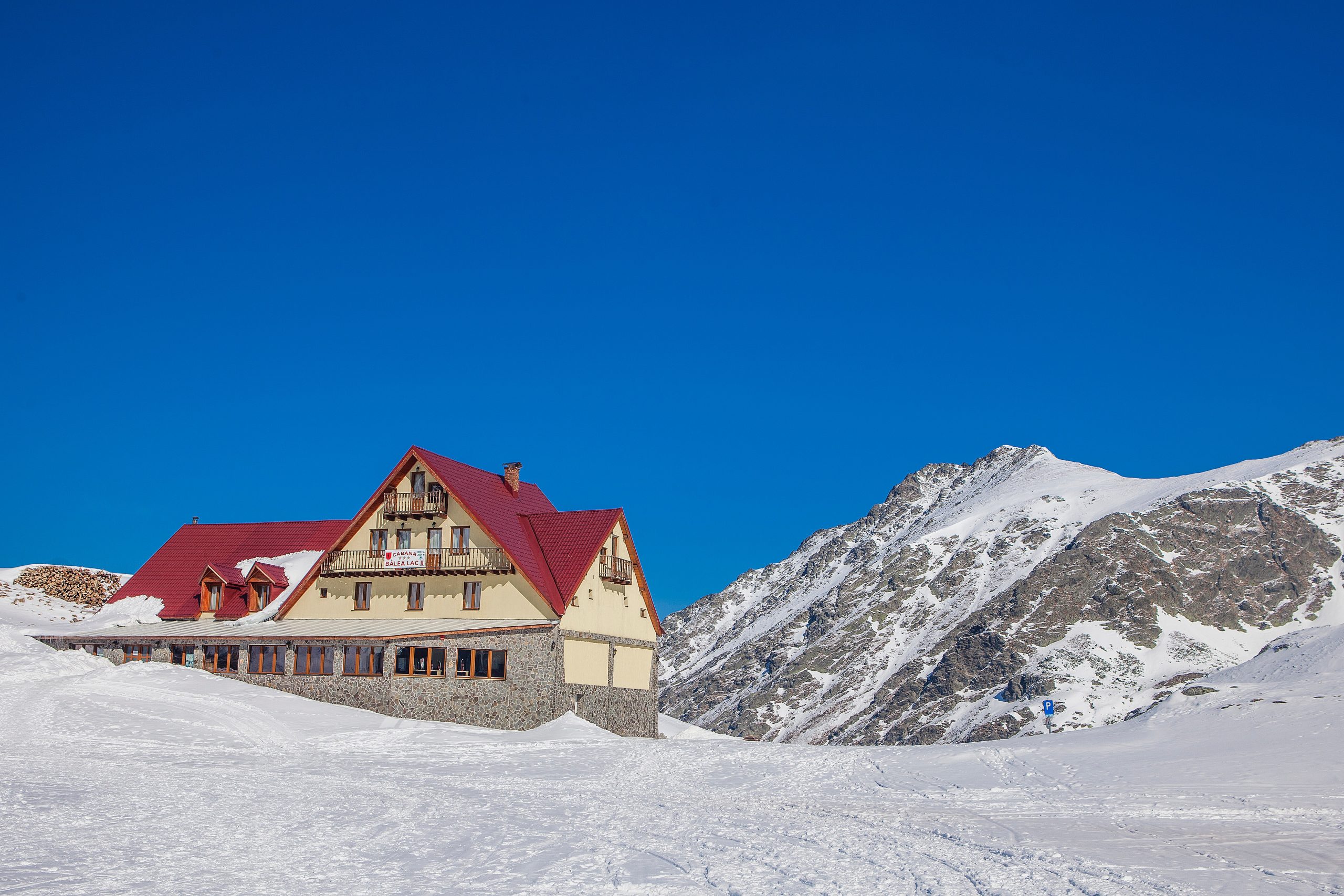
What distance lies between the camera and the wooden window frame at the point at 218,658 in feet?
151

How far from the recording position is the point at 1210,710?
33.7 m

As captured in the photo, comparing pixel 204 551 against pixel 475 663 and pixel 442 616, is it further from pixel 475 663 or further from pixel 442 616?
pixel 475 663

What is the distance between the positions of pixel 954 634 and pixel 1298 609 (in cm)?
5274

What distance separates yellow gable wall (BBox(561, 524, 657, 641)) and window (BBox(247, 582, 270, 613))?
15.0 meters

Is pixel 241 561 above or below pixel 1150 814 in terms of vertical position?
above

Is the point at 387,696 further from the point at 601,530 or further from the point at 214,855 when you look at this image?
the point at 214,855

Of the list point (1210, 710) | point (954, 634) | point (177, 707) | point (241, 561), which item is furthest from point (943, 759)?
point (954, 634)

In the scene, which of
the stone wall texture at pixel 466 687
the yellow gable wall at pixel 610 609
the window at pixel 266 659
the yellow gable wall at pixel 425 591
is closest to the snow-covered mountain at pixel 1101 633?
the yellow gable wall at pixel 610 609

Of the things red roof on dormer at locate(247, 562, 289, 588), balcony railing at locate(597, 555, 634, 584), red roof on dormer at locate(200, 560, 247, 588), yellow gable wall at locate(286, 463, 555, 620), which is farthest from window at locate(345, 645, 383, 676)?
red roof on dormer at locate(200, 560, 247, 588)

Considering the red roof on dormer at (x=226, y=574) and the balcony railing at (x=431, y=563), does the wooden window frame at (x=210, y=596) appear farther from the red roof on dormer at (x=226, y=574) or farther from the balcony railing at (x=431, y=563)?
the balcony railing at (x=431, y=563)

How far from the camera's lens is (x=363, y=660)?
144ft

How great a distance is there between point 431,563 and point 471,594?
213 cm

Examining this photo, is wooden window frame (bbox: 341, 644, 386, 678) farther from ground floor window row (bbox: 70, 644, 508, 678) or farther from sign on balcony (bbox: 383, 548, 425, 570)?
sign on balcony (bbox: 383, 548, 425, 570)

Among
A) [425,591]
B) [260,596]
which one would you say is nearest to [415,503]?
[425,591]
